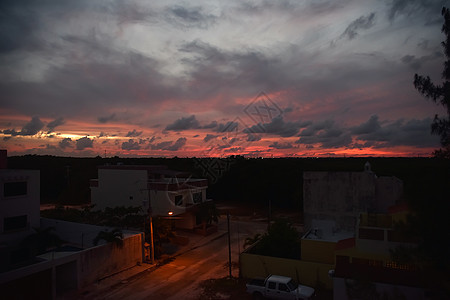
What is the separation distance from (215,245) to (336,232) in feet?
36.9

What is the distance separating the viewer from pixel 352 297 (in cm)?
1427

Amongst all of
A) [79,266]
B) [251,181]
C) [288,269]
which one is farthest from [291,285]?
[251,181]

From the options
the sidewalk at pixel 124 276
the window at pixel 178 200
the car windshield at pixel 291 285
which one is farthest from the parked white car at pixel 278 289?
the window at pixel 178 200

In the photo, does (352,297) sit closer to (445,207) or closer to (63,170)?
(445,207)

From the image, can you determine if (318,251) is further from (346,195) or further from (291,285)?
(346,195)

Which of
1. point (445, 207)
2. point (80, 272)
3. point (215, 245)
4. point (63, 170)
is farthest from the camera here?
point (63, 170)

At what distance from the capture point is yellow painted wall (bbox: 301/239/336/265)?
19.6m

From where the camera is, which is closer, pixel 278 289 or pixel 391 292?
pixel 391 292

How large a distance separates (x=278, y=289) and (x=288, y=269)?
2.61m

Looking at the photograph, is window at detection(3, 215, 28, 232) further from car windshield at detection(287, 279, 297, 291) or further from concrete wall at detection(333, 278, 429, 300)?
concrete wall at detection(333, 278, 429, 300)

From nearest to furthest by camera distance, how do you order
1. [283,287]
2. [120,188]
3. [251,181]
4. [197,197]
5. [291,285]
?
[283,287], [291,285], [197,197], [120,188], [251,181]

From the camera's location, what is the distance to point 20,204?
22.6 metres

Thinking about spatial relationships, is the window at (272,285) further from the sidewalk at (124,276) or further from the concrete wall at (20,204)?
the concrete wall at (20,204)

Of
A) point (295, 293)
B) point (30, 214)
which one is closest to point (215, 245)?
point (295, 293)
